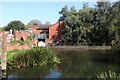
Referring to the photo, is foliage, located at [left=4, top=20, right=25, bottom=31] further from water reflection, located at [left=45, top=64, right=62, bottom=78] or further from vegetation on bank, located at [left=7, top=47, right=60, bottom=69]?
water reflection, located at [left=45, top=64, right=62, bottom=78]

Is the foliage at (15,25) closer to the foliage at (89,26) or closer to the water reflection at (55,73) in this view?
the foliage at (89,26)

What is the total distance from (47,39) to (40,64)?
1427 inches

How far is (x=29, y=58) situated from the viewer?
21.2 meters

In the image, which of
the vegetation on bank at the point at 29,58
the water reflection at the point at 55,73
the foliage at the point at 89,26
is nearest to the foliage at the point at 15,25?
the foliage at the point at 89,26

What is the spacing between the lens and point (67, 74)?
18.7m

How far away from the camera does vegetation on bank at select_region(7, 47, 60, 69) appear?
2008 cm

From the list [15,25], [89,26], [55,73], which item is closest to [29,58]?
[55,73]

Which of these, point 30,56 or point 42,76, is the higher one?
point 30,56

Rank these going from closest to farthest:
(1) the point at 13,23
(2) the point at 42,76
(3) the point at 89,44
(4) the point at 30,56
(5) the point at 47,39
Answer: (2) the point at 42,76
(4) the point at 30,56
(3) the point at 89,44
(5) the point at 47,39
(1) the point at 13,23

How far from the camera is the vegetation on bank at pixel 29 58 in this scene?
65.9ft

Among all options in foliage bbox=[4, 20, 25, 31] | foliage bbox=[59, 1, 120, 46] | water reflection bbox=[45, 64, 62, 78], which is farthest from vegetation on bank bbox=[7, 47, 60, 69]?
foliage bbox=[4, 20, 25, 31]

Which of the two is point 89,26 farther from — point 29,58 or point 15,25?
point 29,58

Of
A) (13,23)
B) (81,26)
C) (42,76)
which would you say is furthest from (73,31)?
(42,76)

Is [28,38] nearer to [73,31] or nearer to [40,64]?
[40,64]
